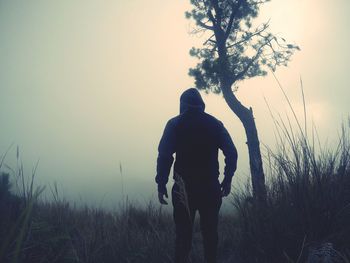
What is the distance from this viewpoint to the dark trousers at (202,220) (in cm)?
310

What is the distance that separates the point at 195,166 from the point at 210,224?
1.94 ft

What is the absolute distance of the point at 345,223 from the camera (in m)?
2.43

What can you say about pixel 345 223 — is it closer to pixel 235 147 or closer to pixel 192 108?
pixel 235 147

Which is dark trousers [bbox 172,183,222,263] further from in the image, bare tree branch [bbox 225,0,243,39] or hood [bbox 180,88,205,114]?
bare tree branch [bbox 225,0,243,39]

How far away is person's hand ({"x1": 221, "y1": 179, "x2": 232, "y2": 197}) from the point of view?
348 centimetres

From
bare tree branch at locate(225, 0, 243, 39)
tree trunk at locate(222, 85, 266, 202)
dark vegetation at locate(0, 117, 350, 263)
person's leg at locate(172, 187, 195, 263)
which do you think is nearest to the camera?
dark vegetation at locate(0, 117, 350, 263)

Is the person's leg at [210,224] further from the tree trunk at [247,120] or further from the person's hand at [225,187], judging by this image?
the tree trunk at [247,120]

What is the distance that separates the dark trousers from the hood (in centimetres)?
85

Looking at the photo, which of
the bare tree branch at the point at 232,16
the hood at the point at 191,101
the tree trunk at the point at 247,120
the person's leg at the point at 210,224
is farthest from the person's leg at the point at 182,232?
the bare tree branch at the point at 232,16

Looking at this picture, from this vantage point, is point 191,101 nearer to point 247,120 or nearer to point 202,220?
point 202,220

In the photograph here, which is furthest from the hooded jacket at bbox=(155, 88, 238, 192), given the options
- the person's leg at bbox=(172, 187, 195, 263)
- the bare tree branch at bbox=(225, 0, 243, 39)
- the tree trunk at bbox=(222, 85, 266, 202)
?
the bare tree branch at bbox=(225, 0, 243, 39)

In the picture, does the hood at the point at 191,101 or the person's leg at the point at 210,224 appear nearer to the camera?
the person's leg at the point at 210,224

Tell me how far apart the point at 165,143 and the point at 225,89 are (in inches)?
308

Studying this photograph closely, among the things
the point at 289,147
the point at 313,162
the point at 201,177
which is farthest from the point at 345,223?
the point at 201,177
